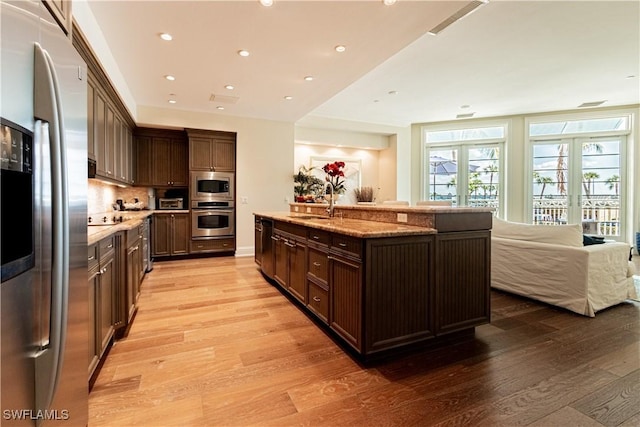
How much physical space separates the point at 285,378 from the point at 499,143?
7.74 metres

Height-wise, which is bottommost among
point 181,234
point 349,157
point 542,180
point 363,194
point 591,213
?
point 181,234

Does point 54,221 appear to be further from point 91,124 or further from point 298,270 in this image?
point 91,124

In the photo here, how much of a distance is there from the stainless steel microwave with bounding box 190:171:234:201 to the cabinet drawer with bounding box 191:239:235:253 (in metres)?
0.84

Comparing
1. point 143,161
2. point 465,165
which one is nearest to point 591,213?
point 465,165

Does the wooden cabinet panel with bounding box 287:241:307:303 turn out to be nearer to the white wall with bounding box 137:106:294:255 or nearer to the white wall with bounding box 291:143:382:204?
the white wall with bounding box 137:106:294:255

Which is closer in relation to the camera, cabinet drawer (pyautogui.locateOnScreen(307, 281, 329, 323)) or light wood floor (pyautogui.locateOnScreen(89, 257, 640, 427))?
light wood floor (pyautogui.locateOnScreen(89, 257, 640, 427))

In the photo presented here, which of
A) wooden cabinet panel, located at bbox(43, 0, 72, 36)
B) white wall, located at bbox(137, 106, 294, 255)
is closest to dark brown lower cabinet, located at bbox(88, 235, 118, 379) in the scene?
wooden cabinet panel, located at bbox(43, 0, 72, 36)

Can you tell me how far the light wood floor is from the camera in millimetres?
1582

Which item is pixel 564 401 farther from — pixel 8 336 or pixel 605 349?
pixel 8 336

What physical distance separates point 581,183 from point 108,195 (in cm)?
951

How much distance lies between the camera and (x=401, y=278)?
2113 mm

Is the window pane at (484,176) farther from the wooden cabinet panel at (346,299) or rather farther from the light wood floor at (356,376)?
the wooden cabinet panel at (346,299)

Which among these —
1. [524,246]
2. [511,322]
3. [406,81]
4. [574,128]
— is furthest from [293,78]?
[574,128]

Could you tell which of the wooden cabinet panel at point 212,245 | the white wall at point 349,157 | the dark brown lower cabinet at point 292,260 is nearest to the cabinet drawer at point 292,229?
the dark brown lower cabinet at point 292,260
